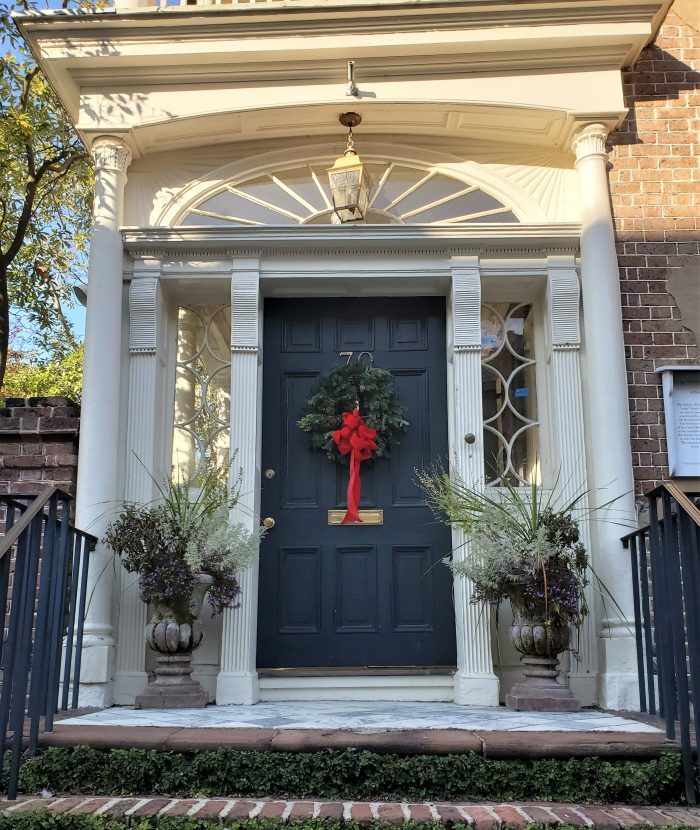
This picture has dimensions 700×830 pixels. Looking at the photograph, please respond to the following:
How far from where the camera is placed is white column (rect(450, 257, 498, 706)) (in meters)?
4.37

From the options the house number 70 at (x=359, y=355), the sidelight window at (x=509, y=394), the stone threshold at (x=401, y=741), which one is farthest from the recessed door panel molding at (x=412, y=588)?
the stone threshold at (x=401, y=741)

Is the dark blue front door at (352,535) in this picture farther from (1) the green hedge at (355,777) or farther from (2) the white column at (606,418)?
(1) the green hedge at (355,777)

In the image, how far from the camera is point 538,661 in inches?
161

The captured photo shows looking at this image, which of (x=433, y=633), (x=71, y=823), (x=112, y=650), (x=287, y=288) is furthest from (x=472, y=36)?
(x=71, y=823)

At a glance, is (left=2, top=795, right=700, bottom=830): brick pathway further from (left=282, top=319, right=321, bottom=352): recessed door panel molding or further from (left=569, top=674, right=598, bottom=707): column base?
(left=282, top=319, right=321, bottom=352): recessed door panel molding

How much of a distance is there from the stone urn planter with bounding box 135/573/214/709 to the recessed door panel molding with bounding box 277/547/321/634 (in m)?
0.64

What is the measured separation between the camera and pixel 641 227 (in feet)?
15.8

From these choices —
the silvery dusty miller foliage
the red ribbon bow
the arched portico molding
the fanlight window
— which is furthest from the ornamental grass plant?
the arched portico molding

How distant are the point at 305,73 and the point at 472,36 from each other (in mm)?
935

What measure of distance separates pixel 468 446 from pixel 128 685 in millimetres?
2149

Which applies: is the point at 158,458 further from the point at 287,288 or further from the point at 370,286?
the point at 370,286

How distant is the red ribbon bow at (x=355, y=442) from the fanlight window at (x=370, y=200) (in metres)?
1.20

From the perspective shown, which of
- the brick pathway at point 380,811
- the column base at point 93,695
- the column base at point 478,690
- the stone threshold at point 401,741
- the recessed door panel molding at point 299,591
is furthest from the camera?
the recessed door panel molding at point 299,591

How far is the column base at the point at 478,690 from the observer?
4.32 metres
